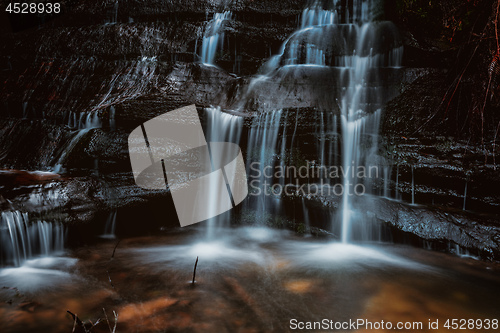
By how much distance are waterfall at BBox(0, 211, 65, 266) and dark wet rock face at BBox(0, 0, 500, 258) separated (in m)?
0.21

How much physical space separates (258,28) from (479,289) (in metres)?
7.59

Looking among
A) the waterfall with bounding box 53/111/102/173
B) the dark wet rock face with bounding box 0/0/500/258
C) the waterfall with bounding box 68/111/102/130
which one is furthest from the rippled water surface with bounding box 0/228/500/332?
the waterfall with bounding box 68/111/102/130

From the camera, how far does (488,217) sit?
448cm

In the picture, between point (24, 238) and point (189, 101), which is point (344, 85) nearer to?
point (189, 101)

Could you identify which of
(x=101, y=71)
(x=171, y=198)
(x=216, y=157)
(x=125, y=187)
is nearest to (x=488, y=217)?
(x=216, y=157)

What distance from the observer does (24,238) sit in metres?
4.33

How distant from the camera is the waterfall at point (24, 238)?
13.6 feet

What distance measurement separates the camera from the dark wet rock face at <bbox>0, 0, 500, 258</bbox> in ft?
15.8

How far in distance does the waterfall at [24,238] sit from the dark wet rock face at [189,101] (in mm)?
206

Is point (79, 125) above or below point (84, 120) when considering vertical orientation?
below

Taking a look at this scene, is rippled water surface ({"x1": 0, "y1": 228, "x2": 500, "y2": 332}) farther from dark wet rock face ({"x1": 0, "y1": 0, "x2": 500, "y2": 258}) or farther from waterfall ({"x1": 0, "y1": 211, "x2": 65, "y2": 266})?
dark wet rock face ({"x1": 0, "y1": 0, "x2": 500, "y2": 258})

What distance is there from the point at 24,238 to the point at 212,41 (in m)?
6.32

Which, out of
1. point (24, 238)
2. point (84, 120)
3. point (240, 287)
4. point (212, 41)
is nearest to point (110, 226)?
point (24, 238)

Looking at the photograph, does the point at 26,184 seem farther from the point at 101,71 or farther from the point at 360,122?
the point at 360,122
